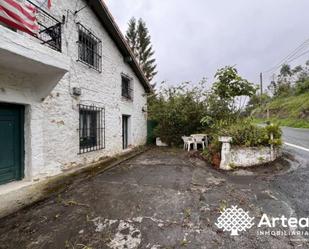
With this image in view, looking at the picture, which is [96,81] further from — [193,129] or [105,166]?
[193,129]

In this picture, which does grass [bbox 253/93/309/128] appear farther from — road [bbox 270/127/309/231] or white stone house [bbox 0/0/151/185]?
white stone house [bbox 0/0/151/185]

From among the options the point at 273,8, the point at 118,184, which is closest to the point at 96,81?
the point at 118,184

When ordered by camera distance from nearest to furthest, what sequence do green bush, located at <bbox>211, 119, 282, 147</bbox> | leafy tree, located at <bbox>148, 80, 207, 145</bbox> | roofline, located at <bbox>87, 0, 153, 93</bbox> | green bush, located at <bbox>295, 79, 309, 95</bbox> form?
green bush, located at <bbox>211, 119, 282, 147</bbox> → roofline, located at <bbox>87, 0, 153, 93</bbox> → leafy tree, located at <bbox>148, 80, 207, 145</bbox> → green bush, located at <bbox>295, 79, 309, 95</bbox>

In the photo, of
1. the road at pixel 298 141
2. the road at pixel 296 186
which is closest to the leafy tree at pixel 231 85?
the road at pixel 298 141

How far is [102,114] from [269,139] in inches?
240

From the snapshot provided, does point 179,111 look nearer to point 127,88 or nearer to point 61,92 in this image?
point 127,88

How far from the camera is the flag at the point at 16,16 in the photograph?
2.83m

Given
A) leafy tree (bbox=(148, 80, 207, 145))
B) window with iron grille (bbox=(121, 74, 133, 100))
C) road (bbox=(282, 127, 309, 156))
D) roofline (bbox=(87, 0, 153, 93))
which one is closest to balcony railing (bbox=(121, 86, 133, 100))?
window with iron grille (bbox=(121, 74, 133, 100))

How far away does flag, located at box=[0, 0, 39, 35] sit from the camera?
9.28 ft

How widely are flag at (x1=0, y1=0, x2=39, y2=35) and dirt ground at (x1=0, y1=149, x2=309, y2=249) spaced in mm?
3231

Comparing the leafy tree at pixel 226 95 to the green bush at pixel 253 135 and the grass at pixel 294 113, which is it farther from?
the grass at pixel 294 113

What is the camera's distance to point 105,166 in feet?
19.9

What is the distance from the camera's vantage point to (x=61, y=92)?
502cm

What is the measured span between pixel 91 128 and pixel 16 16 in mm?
4173
